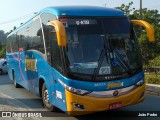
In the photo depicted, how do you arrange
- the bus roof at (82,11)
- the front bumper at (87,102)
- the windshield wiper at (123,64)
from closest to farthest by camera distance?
1. the front bumper at (87,102)
2. the windshield wiper at (123,64)
3. the bus roof at (82,11)

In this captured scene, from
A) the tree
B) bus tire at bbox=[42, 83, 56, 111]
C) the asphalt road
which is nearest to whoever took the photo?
the asphalt road

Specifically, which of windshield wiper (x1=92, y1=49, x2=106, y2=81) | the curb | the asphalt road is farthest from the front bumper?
the curb

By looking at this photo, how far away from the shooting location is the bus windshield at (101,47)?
8.34 meters

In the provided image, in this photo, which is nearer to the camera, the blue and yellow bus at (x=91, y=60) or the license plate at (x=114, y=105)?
the blue and yellow bus at (x=91, y=60)

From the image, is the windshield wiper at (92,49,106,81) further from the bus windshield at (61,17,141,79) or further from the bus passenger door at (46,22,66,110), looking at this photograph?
the bus passenger door at (46,22,66,110)

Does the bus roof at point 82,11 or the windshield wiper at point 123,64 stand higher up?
the bus roof at point 82,11

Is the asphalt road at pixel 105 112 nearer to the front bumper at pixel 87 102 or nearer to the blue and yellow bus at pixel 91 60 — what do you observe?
the blue and yellow bus at pixel 91 60

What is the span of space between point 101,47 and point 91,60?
17.4 inches

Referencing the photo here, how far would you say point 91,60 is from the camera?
838 centimetres

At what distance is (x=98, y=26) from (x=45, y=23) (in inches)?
77.7

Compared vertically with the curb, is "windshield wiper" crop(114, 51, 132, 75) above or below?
above

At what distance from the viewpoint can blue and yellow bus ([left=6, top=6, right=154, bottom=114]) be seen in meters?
8.09

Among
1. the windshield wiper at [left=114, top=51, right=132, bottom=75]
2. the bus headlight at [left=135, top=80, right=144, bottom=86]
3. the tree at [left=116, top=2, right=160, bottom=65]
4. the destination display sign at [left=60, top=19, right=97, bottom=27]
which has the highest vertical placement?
the destination display sign at [left=60, top=19, right=97, bottom=27]

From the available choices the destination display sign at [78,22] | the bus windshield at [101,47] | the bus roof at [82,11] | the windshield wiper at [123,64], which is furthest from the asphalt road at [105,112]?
A: the bus roof at [82,11]
